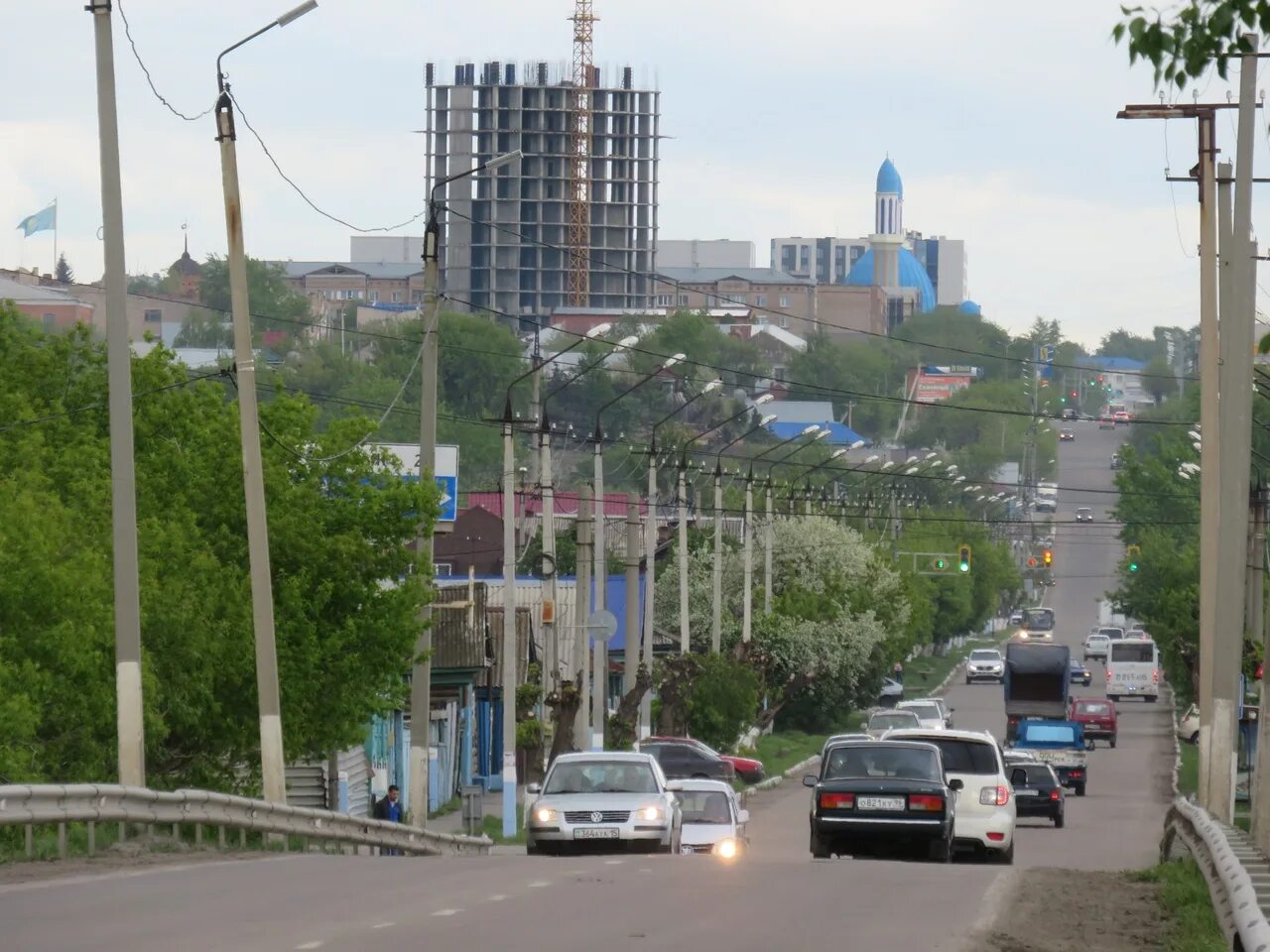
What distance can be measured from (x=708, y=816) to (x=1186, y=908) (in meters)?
13.0

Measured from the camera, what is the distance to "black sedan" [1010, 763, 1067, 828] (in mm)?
42594

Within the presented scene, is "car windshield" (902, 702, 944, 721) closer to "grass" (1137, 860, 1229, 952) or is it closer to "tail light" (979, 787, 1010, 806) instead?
"tail light" (979, 787, 1010, 806)

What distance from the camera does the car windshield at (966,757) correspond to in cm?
2594

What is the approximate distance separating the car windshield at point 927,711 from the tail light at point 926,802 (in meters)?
38.8

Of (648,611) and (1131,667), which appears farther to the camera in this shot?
(1131,667)

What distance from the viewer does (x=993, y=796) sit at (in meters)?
26.0

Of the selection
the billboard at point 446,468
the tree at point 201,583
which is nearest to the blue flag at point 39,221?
the billboard at point 446,468

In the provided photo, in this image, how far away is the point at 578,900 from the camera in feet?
51.5

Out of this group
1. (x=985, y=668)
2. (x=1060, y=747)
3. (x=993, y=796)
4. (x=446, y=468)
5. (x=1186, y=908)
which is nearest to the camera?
(x=1186, y=908)

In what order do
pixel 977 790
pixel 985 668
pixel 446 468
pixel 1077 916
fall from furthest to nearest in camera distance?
pixel 985 668 < pixel 446 468 < pixel 977 790 < pixel 1077 916

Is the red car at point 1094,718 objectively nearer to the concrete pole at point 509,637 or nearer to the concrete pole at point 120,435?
the concrete pole at point 509,637

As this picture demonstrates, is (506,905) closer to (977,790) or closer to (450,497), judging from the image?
(977,790)

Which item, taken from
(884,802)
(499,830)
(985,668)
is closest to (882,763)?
(884,802)

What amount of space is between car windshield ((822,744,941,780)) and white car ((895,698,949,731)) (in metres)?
36.3
